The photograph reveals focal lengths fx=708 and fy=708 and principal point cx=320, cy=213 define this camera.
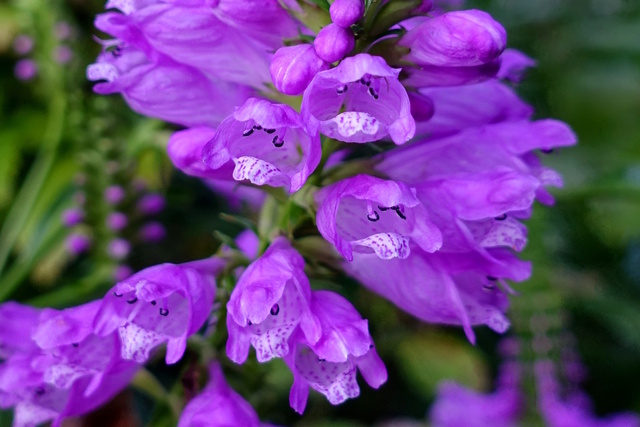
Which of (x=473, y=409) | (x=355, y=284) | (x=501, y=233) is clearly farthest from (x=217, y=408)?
(x=473, y=409)

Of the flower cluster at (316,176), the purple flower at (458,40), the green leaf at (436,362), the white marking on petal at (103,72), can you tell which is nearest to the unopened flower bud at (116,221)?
the flower cluster at (316,176)

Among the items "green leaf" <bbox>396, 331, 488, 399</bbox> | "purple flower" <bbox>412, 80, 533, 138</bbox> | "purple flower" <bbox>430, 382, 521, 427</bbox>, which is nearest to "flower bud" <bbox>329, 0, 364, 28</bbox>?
"purple flower" <bbox>412, 80, 533, 138</bbox>

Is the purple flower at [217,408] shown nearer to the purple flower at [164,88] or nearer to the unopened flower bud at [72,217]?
the purple flower at [164,88]

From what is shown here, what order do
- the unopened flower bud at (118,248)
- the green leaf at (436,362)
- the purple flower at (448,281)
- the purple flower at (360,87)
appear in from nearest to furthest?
the purple flower at (360,87) < the purple flower at (448,281) < the unopened flower bud at (118,248) < the green leaf at (436,362)

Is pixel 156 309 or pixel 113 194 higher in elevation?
pixel 156 309

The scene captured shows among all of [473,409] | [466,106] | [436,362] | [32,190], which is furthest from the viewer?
[436,362]

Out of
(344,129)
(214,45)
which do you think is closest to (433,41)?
(344,129)

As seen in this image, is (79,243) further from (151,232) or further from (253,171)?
(253,171)
